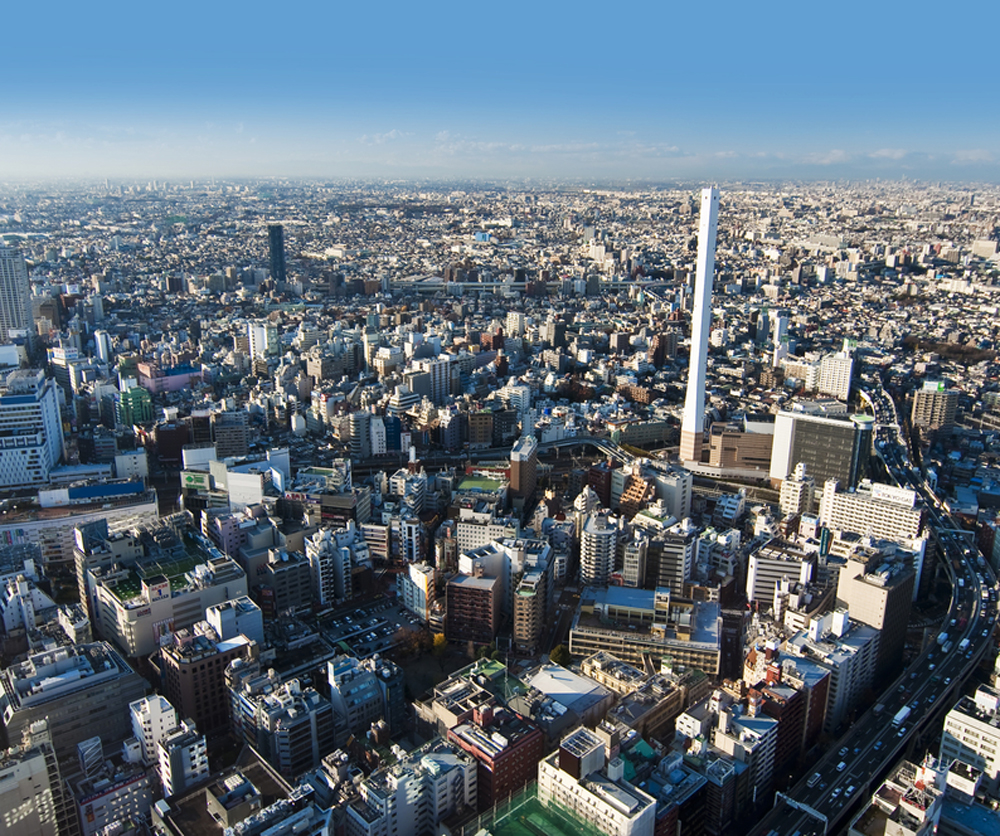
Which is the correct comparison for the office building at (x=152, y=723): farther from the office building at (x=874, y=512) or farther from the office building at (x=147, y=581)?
the office building at (x=874, y=512)

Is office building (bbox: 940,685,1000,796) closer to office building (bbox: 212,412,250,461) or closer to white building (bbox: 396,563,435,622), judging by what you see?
white building (bbox: 396,563,435,622)

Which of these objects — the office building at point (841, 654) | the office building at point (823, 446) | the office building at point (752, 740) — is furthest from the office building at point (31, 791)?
the office building at point (823, 446)

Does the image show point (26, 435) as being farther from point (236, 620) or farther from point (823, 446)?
point (823, 446)

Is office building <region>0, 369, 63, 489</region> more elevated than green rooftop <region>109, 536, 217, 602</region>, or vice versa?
office building <region>0, 369, 63, 489</region>

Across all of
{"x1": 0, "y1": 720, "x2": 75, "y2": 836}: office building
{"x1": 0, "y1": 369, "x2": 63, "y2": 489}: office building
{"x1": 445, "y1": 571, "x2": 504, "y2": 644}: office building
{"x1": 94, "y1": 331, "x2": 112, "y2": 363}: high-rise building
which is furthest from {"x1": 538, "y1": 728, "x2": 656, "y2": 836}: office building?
{"x1": 94, "y1": 331, "x2": 112, "y2": 363}: high-rise building

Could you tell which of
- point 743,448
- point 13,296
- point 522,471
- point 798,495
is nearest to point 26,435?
point 522,471

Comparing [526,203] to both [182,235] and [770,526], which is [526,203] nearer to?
[182,235]
